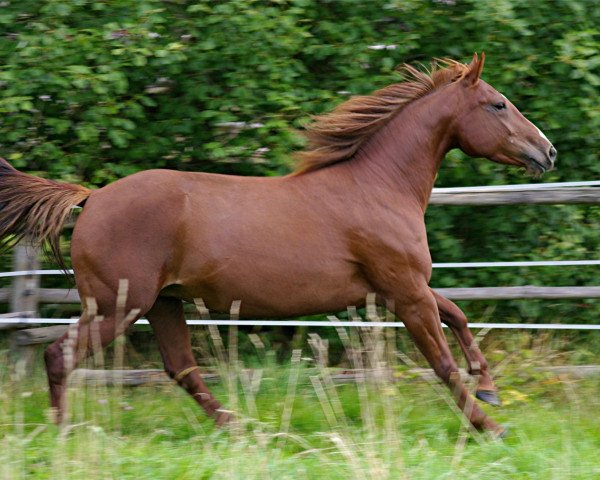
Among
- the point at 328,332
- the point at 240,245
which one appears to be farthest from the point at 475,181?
the point at 240,245

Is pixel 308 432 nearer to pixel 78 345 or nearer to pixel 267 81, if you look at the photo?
pixel 78 345

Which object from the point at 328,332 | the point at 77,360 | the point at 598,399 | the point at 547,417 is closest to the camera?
the point at 77,360

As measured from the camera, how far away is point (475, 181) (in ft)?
23.2

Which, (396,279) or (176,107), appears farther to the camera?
(176,107)

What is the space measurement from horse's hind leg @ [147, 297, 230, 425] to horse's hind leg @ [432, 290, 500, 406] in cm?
141

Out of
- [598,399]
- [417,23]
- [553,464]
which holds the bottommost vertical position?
[598,399]

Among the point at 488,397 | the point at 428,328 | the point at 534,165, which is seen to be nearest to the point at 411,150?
the point at 534,165

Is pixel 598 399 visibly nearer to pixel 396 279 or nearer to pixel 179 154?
pixel 396 279

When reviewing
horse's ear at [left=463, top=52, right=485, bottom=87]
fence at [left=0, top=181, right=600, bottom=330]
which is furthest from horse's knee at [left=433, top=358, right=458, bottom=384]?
horse's ear at [left=463, top=52, right=485, bottom=87]

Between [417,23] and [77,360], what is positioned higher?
[417,23]

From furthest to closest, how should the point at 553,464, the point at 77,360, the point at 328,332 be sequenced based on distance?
the point at 328,332 → the point at 77,360 → the point at 553,464

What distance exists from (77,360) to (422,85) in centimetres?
250

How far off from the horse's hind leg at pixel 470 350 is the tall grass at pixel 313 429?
8.4 inches

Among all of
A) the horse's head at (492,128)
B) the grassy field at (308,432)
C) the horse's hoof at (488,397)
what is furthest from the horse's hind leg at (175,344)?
the horse's head at (492,128)
